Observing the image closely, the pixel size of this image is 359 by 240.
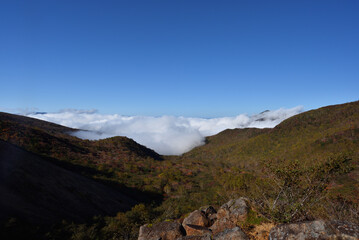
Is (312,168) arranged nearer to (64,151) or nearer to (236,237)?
(236,237)

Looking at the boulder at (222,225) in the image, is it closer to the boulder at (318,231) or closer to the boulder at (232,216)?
the boulder at (232,216)

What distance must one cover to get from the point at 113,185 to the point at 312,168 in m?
32.6

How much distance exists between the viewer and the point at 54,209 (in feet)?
55.0

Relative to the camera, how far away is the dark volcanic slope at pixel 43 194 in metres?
14.5

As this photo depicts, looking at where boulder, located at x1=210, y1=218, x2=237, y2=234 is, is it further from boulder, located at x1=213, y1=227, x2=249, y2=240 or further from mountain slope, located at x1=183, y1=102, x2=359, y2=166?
mountain slope, located at x1=183, y1=102, x2=359, y2=166

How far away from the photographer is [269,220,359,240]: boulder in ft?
20.8

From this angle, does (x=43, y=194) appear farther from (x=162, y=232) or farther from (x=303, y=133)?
(x=303, y=133)

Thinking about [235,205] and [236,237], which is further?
[235,205]

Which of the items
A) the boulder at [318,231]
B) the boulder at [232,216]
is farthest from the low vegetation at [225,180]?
the boulder at [318,231]

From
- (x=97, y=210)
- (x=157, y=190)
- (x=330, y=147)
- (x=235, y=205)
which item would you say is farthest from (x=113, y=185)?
(x=330, y=147)

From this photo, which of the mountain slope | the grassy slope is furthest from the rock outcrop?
the mountain slope

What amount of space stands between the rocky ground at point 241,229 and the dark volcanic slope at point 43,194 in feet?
33.5

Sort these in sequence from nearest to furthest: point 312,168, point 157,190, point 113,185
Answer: point 312,168, point 113,185, point 157,190

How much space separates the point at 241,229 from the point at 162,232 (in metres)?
5.27
